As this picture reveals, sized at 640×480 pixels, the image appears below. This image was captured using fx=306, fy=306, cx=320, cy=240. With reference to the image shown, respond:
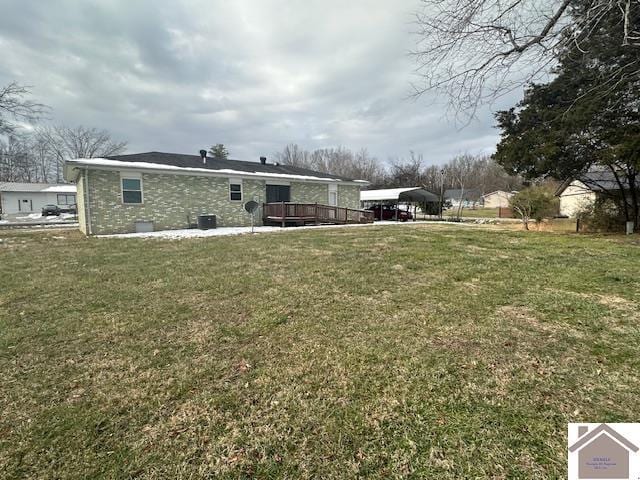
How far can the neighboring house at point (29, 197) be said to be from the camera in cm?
3732

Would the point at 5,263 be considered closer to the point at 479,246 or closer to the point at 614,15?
the point at 479,246

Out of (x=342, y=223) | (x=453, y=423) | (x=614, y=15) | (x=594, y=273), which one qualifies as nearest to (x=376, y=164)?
(x=342, y=223)

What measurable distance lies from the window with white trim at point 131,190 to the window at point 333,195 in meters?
10.8

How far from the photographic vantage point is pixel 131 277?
17.4 feet

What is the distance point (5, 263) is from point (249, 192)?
10.8 metres

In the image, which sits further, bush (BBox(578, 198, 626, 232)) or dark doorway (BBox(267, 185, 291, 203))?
dark doorway (BBox(267, 185, 291, 203))

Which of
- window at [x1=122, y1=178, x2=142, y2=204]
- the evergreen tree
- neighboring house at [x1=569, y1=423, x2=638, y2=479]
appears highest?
the evergreen tree

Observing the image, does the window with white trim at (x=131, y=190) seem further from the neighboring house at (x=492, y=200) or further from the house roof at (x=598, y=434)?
the neighboring house at (x=492, y=200)

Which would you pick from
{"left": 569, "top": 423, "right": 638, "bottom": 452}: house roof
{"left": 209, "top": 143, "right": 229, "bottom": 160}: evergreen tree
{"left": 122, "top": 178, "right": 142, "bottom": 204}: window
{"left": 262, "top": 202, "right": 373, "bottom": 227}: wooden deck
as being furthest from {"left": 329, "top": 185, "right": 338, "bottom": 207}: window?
{"left": 209, "top": 143, "right": 229, "bottom": 160}: evergreen tree

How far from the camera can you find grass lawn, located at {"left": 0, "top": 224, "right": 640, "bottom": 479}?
5.29 ft

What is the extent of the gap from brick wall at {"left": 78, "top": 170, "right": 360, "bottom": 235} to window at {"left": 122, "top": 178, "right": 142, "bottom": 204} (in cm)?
17

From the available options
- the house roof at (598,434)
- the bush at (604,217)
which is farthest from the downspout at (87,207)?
the bush at (604,217)

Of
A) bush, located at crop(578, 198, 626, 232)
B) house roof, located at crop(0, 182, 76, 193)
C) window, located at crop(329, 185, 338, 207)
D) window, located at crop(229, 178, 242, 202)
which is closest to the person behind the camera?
bush, located at crop(578, 198, 626, 232)

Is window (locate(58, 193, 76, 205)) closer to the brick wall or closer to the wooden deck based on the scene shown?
the brick wall
